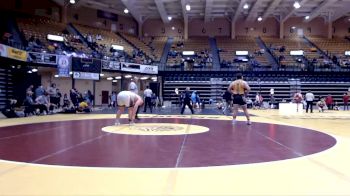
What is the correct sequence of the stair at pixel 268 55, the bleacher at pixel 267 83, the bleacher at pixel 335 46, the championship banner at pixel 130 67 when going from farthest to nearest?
the bleacher at pixel 335 46, the stair at pixel 268 55, the bleacher at pixel 267 83, the championship banner at pixel 130 67

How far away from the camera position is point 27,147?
19.2 ft

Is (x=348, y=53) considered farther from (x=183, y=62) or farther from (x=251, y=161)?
(x=251, y=161)

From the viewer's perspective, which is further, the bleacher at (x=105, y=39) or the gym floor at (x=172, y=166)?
the bleacher at (x=105, y=39)

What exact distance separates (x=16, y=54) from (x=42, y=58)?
311 centimetres

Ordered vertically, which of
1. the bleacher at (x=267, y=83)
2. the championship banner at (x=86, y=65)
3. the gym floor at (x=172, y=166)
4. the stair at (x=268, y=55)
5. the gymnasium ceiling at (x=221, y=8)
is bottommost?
the gym floor at (x=172, y=166)

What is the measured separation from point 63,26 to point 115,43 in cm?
517

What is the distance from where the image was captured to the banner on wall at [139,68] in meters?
28.2

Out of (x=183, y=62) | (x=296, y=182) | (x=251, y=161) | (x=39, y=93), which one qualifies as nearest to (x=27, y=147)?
(x=251, y=161)

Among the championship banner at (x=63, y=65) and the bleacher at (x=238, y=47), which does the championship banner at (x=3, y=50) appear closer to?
the championship banner at (x=63, y=65)

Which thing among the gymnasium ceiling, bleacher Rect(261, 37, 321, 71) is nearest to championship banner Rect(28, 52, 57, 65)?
the gymnasium ceiling

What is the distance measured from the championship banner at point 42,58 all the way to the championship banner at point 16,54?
994 mm

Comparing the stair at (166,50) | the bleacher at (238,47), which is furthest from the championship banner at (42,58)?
the bleacher at (238,47)

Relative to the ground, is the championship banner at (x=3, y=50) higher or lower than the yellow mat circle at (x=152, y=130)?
higher

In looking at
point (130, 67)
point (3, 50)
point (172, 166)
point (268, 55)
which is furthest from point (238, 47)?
point (172, 166)
